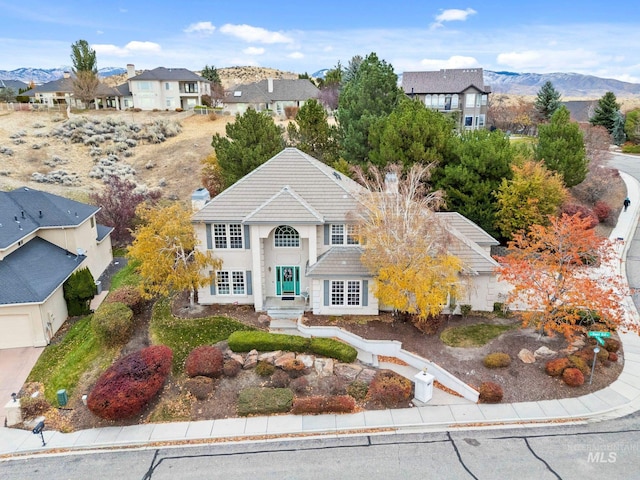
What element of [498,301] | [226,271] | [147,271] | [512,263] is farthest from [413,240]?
[147,271]

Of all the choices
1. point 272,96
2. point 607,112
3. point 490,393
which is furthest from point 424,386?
point 272,96

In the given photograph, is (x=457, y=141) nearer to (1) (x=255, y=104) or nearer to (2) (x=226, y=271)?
(2) (x=226, y=271)

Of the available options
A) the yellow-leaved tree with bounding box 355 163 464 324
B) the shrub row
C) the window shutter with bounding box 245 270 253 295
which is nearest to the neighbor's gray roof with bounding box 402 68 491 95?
the yellow-leaved tree with bounding box 355 163 464 324

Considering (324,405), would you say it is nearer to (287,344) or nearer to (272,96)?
(287,344)

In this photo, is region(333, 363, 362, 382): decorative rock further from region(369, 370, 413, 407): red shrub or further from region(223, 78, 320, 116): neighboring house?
region(223, 78, 320, 116): neighboring house

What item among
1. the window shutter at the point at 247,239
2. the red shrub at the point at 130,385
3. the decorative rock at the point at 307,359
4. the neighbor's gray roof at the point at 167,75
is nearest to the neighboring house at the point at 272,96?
the neighbor's gray roof at the point at 167,75
